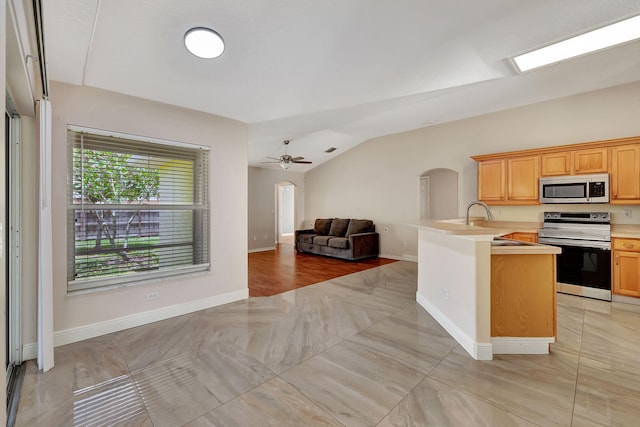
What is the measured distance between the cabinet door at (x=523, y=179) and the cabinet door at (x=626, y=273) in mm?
1213

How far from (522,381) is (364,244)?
15.7ft

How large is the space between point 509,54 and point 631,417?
2.94 metres

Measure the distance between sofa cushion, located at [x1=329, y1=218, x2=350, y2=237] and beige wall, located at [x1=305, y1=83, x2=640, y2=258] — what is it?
488mm

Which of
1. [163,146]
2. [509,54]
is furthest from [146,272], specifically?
[509,54]

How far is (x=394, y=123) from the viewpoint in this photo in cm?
574

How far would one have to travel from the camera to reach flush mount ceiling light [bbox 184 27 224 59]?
7.13 feet

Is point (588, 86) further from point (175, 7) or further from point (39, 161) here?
point (39, 161)

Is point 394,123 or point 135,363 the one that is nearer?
point 135,363

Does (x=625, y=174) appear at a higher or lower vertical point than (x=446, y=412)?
higher

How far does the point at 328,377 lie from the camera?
2111 mm

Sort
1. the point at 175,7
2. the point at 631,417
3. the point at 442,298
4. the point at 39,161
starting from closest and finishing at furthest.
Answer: the point at 631,417, the point at 175,7, the point at 39,161, the point at 442,298

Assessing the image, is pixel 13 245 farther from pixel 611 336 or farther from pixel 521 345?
pixel 611 336

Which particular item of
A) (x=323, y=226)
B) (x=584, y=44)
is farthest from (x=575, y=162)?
(x=323, y=226)

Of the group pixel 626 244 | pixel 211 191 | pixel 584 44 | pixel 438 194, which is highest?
pixel 584 44
